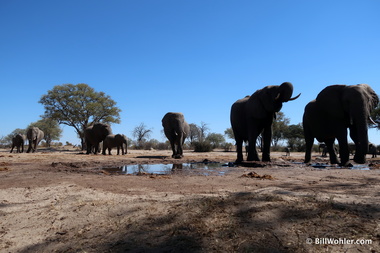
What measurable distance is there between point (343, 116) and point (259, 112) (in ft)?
10.1

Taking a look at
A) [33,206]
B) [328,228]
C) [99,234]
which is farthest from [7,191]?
[328,228]

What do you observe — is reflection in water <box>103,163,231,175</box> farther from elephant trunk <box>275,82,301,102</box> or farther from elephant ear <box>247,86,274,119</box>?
elephant trunk <box>275,82,301,102</box>

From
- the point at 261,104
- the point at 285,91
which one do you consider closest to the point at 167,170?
the point at 261,104

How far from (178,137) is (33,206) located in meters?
13.8

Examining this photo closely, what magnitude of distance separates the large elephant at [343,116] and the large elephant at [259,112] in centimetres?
120

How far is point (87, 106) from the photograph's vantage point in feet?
131

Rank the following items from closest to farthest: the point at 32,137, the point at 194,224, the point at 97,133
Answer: the point at 194,224
the point at 97,133
the point at 32,137

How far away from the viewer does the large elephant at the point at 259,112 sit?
1077cm

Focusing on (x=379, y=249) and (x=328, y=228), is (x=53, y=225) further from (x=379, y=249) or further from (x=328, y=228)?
(x=379, y=249)

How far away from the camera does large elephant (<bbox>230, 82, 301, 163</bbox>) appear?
35.3 ft

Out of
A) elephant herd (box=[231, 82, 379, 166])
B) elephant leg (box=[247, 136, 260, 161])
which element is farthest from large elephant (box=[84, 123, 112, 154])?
elephant leg (box=[247, 136, 260, 161])

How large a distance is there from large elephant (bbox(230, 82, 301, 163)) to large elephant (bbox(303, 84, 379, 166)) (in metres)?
1.20

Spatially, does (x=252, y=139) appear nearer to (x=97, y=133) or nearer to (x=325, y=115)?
(x=325, y=115)

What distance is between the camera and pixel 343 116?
32.4 ft
